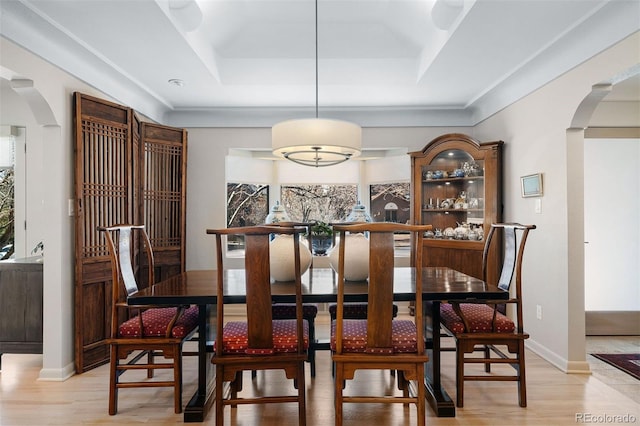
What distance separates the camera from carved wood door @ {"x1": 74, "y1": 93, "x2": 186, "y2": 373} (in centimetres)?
293

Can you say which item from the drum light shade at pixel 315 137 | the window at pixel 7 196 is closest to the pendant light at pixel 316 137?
the drum light shade at pixel 315 137

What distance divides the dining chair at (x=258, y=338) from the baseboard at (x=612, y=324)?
336 cm

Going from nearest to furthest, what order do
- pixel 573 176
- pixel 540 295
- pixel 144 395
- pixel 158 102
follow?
1. pixel 144 395
2. pixel 573 176
3. pixel 540 295
4. pixel 158 102

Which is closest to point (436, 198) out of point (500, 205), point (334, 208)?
point (500, 205)

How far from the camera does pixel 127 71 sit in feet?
10.9

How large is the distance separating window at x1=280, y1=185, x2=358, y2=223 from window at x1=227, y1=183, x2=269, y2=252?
28 cm

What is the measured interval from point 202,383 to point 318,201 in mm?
3225

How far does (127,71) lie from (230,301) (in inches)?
98.7

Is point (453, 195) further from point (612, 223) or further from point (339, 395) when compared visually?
point (339, 395)

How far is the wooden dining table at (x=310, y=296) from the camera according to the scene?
205cm

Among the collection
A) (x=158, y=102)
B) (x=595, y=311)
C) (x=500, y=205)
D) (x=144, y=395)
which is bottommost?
(x=144, y=395)

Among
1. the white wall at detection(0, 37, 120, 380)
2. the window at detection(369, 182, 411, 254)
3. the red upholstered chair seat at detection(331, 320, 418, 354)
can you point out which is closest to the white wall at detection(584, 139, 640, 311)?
the window at detection(369, 182, 411, 254)

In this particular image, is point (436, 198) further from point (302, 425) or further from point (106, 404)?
point (106, 404)

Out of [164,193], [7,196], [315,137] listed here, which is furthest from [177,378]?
[7,196]
